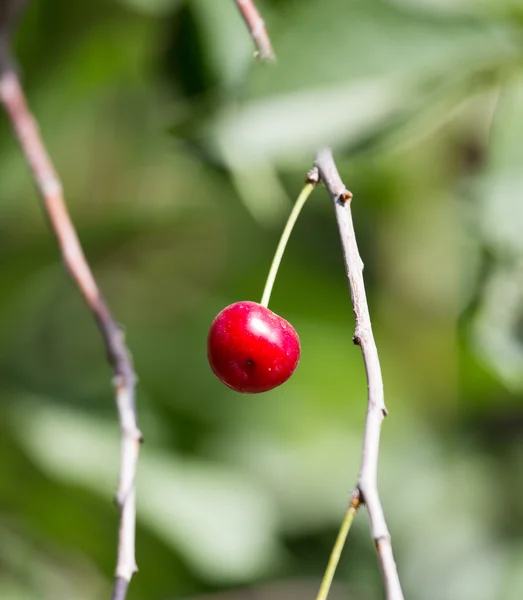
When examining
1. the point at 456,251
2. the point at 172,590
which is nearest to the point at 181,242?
the point at 456,251

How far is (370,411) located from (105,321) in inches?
20.1

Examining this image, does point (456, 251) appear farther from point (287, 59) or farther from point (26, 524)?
point (26, 524)

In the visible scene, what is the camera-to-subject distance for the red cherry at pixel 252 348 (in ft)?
2.95

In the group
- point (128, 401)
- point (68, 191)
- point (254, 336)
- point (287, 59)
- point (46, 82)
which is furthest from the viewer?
point (68, 191)

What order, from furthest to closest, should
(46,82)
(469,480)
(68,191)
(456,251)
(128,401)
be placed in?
(469,480) → (456,251) → (68,191) → (46,82) → (128,401)

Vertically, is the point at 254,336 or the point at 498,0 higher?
the point at 498,0

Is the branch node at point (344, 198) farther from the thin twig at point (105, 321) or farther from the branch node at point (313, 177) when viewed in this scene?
the thin twig at point (105, 321)

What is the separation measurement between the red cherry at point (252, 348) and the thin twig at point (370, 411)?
0.13 meters

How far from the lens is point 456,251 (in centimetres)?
237

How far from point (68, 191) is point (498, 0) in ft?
3.40

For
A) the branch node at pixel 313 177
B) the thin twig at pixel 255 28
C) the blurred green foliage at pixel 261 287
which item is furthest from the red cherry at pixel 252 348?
the blurred green foliage at pixel 261 287

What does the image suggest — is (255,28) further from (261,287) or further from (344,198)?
(261,287)

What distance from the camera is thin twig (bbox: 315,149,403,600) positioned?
0.71m

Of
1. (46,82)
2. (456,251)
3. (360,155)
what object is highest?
(456,251)
